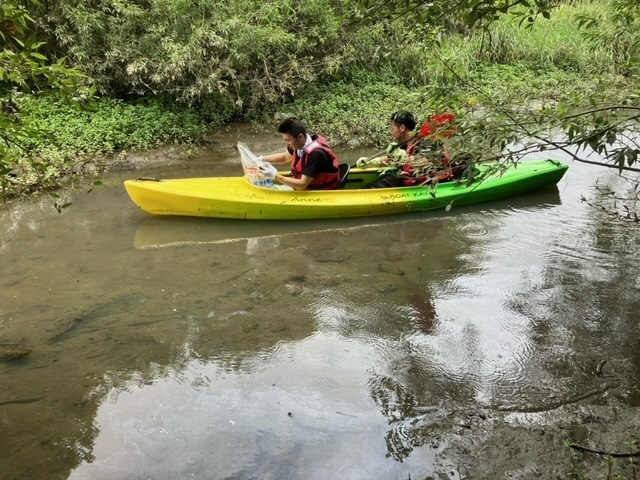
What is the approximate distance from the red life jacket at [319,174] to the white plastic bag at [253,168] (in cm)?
35

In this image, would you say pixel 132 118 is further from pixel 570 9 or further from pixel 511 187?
pixel 570 9

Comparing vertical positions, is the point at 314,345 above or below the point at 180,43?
below

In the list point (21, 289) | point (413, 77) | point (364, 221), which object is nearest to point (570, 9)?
point (413, 77)

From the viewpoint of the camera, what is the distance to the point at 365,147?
32.0 feet

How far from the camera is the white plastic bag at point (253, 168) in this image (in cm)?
630

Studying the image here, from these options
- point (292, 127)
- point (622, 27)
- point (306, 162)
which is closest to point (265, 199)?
point (306, 162)

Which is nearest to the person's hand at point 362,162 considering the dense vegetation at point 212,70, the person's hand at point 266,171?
the person's hand at point 266,171

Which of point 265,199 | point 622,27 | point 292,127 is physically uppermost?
point 622,27

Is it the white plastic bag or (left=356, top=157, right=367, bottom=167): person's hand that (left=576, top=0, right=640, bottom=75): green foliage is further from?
the white plastic bag

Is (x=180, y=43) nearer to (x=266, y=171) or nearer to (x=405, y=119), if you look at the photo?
(x=266, y=171)

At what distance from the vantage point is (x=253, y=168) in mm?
6309

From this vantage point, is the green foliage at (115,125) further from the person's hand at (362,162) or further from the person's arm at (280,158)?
the person's hand at (362,162)

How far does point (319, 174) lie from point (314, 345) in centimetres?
282

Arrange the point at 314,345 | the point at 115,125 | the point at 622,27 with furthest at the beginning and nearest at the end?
the point at 115,125
the point at 622,27
the point at 314,345
